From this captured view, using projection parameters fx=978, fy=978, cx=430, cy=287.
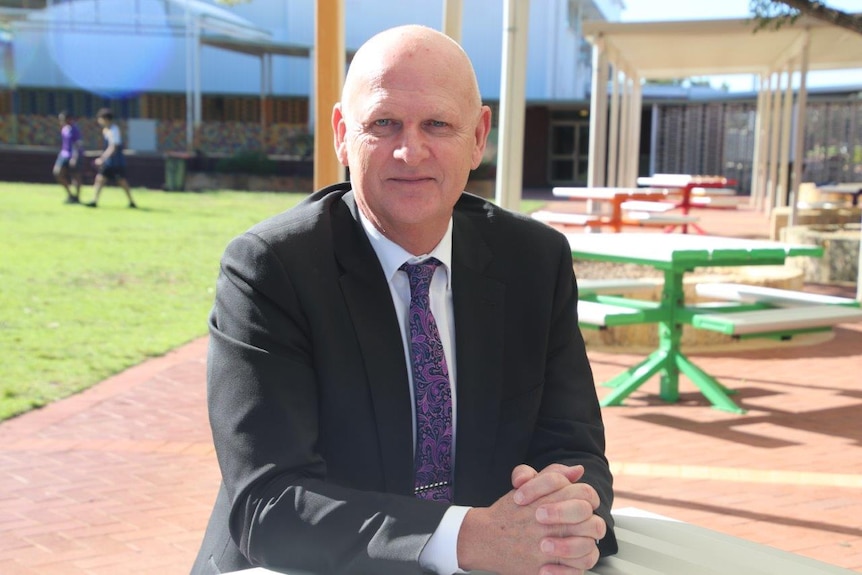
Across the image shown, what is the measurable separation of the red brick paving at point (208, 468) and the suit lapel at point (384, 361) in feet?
6.17

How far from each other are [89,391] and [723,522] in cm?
377

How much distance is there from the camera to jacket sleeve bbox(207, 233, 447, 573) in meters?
1.46

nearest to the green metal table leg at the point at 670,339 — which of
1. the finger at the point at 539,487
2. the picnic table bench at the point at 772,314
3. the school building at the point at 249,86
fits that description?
the picnic table bench at the point at 772,314

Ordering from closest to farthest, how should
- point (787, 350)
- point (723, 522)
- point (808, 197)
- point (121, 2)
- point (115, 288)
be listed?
point (723, 522) < point (787, 350) < point (115, 288) < point (808, 197) < point (121, 2)

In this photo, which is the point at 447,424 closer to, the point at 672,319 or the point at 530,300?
the point at 530,300

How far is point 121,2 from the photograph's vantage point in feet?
110

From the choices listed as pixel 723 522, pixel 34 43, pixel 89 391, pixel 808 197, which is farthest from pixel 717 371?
pixel 34 43

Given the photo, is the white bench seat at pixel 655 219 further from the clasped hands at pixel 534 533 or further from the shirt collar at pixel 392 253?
the clasped hands at pixel 534 533

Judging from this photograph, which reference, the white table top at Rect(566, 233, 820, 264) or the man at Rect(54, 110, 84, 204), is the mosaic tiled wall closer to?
the man at Rect(54, 110, 84, 204)

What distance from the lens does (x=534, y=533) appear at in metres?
1.42

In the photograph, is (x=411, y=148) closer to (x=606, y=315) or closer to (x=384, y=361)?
(x=384, y=361)

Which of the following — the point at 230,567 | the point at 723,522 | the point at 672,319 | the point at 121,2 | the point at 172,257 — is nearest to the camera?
the point at 230,567

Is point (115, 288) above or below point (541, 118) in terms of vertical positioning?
below

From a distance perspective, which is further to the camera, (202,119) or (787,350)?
(202,119)
